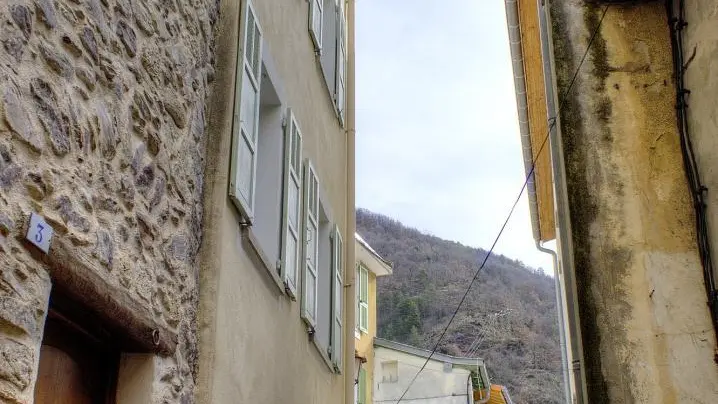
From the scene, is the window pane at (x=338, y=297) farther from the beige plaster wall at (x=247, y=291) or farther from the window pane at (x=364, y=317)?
the window pane at (x=364, y=317)

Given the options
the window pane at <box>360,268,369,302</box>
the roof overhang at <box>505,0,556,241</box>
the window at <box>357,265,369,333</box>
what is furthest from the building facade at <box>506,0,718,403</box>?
the window pane at <box>360,268,369,302</box>

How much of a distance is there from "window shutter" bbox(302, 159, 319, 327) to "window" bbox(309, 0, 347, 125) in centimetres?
173

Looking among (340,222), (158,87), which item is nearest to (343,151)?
(340,222)

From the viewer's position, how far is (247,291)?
5.32m

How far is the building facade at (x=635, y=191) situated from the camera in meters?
5.51

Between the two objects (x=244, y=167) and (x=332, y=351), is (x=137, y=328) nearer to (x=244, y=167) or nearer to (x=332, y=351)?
(x=244, y=167)

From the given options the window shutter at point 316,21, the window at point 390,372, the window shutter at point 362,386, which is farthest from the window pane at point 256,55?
the window at point 390,372

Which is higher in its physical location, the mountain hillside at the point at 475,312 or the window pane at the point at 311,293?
the mountain hillside at the point at 475,312

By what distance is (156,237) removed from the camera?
412cm

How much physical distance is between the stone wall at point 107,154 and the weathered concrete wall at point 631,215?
2652 millimetres

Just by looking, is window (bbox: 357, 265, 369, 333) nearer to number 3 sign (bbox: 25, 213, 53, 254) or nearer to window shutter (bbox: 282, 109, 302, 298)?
window shutter (bbox: 282, 109, 302, 298)

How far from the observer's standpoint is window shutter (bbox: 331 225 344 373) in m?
8.78

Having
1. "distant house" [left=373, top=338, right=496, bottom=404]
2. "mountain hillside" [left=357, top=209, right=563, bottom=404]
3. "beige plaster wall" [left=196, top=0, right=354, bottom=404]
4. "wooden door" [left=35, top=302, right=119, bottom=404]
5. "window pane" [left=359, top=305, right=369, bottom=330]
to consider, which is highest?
"mountain hillside" [left=357, top=209, right=563, bottom=404]

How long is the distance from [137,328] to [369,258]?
58.6ft
